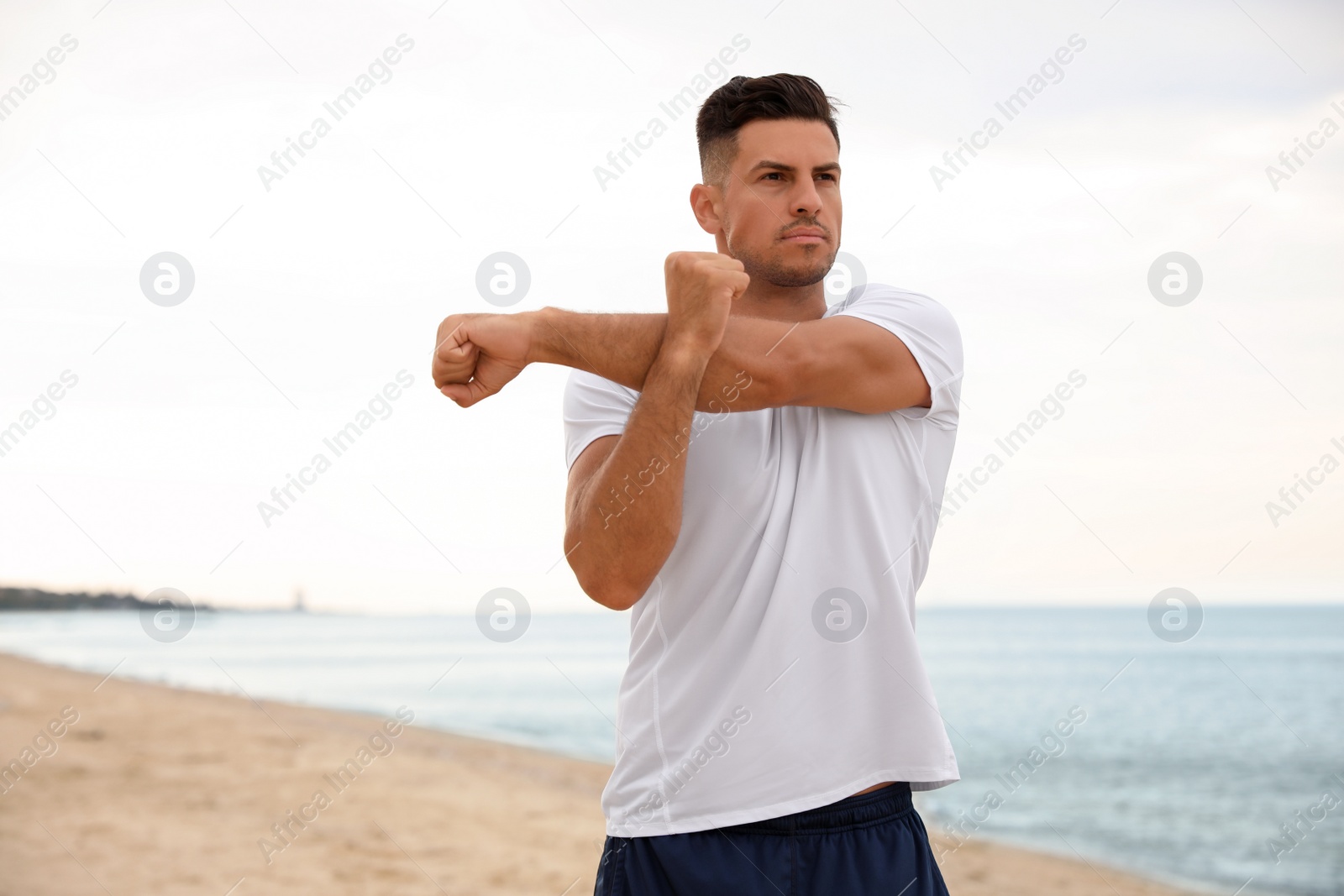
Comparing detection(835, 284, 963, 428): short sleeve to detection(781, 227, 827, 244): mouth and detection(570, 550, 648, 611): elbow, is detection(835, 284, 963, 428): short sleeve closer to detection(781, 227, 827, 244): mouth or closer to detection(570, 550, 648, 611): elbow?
detection(781, 227, 827, 244): mouth

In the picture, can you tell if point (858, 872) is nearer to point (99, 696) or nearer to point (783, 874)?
point (783, 874)

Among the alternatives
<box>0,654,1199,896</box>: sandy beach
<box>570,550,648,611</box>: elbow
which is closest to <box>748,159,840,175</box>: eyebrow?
<box>570,550,648,611</box>: elbow

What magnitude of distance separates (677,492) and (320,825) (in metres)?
7.69

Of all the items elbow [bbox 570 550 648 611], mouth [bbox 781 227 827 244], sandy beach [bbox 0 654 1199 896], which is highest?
mouth [bbox 781 227 827 244]

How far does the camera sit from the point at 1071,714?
22.7m

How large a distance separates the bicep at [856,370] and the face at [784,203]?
191mm

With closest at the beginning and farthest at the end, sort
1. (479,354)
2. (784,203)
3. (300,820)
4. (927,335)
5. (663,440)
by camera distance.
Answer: (663,440)
(479,354)
(927,335)
(784,203)
(300,820)

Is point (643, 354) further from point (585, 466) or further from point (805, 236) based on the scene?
point (805, 236)

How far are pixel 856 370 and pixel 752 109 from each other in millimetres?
716

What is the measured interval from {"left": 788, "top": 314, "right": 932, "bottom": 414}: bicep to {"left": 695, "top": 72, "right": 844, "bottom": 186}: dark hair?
0.53 metres

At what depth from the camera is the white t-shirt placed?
165 cm

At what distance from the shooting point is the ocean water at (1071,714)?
10875 mm

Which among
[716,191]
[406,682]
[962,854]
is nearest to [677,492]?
[716,191]

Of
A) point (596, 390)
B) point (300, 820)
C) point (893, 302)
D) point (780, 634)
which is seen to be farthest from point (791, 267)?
point (300, 820)
